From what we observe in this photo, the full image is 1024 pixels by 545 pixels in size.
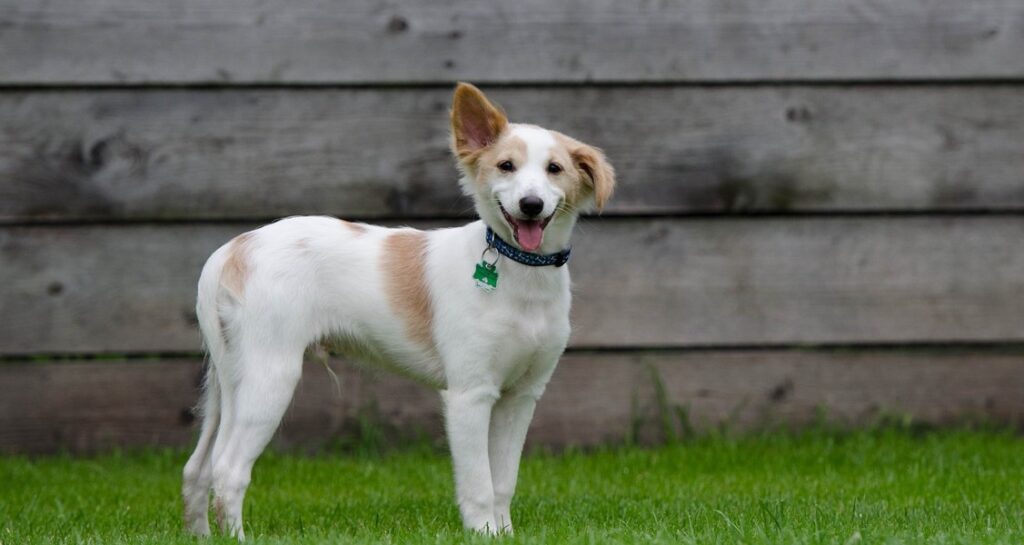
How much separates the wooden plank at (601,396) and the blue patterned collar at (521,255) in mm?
1792

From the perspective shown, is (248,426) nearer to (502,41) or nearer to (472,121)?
(472,121)

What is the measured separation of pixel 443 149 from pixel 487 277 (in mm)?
1812

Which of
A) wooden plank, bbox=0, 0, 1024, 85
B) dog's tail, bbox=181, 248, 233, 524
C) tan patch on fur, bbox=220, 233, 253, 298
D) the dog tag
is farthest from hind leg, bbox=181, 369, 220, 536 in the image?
wooden plank, bbox=0, 0, 1024, 85

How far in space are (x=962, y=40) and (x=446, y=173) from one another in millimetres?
2252

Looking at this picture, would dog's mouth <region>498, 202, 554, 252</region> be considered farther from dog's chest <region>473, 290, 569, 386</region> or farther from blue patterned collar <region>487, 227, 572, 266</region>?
dog's chest <region>473, 290, 569, 386</region>

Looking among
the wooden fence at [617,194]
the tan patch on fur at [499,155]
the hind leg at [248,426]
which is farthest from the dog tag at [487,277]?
the wooden fence at [617,194]

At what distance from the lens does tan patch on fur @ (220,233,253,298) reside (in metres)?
3.82

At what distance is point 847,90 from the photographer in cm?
561

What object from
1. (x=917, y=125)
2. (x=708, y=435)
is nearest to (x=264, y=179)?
(x=708, y=435)

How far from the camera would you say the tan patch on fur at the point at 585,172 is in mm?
3785

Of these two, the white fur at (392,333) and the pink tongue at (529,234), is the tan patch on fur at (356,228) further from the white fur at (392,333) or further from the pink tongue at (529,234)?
the pink tongue at (529,234)

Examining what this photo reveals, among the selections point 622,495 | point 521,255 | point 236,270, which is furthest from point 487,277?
point 622,495

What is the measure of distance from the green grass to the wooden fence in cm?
26

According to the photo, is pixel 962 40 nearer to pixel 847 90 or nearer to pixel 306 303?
pixel 847 90
